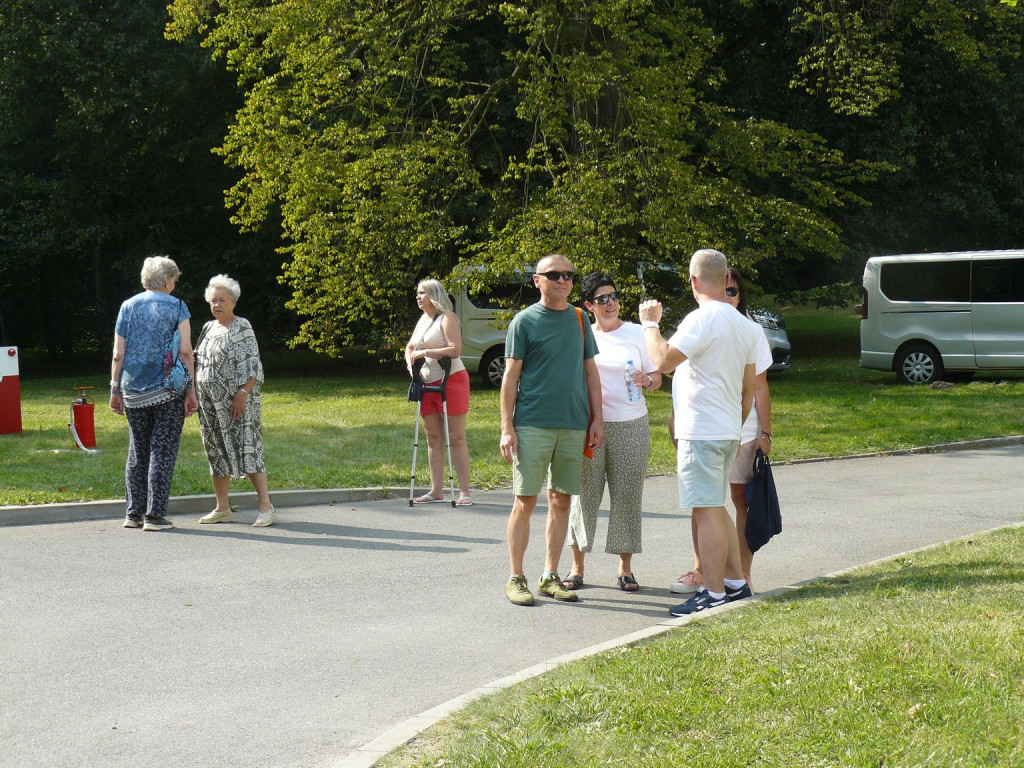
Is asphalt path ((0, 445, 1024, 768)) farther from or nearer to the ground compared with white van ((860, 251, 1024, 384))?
nearer to the ground

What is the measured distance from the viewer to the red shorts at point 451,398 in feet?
34.0

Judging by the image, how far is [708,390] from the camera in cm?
616

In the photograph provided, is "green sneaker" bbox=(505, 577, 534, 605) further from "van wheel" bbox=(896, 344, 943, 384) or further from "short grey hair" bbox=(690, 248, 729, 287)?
"van wheel" bbox=(896, 344, 943, 384)

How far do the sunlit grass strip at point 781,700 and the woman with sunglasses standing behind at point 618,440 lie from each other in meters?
1.10

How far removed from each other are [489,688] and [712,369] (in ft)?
7.00

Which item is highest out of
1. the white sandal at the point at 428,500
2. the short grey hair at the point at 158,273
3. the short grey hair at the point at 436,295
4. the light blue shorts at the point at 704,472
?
the short grey hair at the point at 158,273

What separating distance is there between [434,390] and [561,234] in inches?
335

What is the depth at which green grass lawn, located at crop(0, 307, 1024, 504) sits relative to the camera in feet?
37.4

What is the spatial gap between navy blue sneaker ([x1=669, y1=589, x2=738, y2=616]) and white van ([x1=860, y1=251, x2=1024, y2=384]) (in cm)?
1630

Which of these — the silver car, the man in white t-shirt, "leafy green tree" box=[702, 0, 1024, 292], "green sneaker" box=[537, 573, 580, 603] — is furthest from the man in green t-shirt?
"leafy green tree" box=[702, 0, 1024, 292]

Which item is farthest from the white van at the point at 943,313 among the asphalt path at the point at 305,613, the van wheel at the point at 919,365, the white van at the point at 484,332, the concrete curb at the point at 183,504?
the concrete curb at the point at 183,504

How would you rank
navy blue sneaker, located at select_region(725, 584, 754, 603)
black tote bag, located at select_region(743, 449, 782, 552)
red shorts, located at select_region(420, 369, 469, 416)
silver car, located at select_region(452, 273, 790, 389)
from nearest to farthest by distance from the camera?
navy blue sneaker, located at select_region(725, 584, 754, 603) < black tote bag, located at select_region(743, 449, 782, 552) < red shorts, located at select_region(420, 369, 469, 416) < silver car, located at select_region(452, 273, 790, 389)

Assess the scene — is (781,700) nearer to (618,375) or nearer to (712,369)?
(712,369)

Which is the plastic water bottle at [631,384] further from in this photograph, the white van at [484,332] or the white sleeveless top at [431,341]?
the white van at [484,332]
